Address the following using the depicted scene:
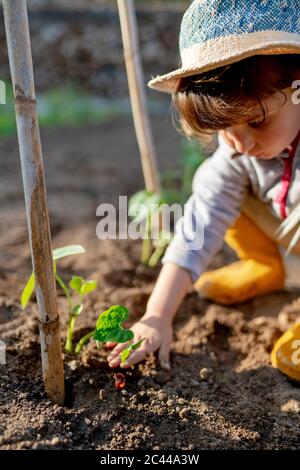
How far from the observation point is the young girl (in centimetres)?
116

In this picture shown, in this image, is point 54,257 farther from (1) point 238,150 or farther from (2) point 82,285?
(1) point 238,150

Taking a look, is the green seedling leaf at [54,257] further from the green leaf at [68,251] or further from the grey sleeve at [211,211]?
the grey sleeve at [211,211]

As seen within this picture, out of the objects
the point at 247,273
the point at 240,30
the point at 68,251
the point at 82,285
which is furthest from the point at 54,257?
the point at 247,273

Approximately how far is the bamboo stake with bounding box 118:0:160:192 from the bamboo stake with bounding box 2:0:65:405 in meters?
0.87

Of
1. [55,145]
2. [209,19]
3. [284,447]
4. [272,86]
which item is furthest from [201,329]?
[55,145]

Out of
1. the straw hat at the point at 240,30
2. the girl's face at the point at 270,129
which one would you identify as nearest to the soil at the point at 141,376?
the girl's face at the point at 270,129

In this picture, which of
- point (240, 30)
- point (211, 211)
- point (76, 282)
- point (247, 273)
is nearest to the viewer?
point (240, 30)

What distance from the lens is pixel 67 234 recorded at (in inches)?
87.0

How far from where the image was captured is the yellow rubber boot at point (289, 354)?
4.57 ft

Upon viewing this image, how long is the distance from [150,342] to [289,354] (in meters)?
0.35

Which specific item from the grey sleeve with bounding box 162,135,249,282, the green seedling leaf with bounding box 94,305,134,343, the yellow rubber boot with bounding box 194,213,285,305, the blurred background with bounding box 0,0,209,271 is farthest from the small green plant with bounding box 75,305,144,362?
the blurred background with bounding box 0,0,209,271

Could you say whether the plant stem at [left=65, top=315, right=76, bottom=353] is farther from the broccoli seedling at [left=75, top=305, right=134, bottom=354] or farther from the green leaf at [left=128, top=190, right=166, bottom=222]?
the green leaf at [left=128, top=190, right=166, bottom=222]

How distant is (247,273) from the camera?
1.83 metres
